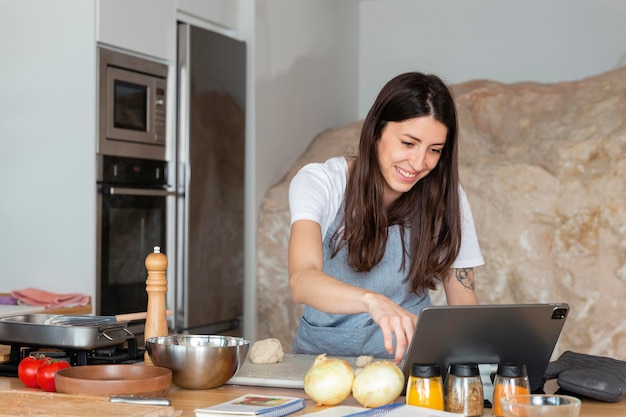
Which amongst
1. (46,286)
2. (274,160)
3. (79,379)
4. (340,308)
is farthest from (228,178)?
(79,379)

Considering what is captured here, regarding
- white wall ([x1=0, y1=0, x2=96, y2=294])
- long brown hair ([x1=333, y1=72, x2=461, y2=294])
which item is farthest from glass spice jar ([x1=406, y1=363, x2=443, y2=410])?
white wall ([x1=0, y1=0, x2=96, y2=294])

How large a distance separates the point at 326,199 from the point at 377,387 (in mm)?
776

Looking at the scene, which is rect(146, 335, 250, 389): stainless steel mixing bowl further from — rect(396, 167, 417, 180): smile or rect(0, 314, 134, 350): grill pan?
rect(396, 167, 417, 180): smile

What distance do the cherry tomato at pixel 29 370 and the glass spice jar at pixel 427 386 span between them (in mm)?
677

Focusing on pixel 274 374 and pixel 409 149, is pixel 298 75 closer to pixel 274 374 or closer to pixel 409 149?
pixel 409 149

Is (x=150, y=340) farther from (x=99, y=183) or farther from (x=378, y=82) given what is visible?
(x=378, y=82)

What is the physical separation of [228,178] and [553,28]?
6.36 feet

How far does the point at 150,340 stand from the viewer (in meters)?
1.65

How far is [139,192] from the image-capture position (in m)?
3.53

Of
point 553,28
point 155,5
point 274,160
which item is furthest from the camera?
point 553,28

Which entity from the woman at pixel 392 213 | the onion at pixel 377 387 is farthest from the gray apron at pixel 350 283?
the onion at pixel 377 387

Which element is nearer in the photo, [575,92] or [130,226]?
[130,226]

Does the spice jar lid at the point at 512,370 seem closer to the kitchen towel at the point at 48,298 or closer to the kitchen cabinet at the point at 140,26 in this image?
the kitchen towel at the point at 48,298

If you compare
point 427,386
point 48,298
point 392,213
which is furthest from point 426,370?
point 48,298
